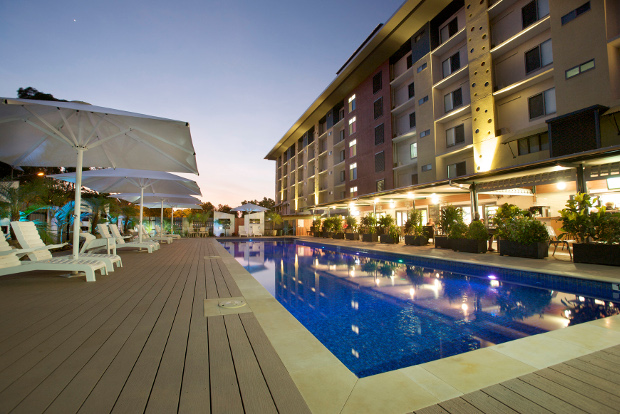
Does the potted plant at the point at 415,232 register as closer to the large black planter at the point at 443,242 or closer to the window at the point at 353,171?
the large black planter at the point at 443,242

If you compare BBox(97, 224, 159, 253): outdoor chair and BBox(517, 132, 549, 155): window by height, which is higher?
BBox(517, 132, 549, 155): window

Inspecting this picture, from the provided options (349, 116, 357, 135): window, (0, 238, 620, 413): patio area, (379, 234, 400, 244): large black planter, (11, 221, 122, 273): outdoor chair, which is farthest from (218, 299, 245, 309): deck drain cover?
(349, 116, 357, 135): window

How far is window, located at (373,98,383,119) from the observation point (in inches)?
→ 864

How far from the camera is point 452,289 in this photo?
565cm

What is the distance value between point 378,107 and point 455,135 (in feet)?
24.1

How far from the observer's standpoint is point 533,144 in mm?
12914

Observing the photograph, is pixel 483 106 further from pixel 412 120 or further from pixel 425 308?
pixel 425 308

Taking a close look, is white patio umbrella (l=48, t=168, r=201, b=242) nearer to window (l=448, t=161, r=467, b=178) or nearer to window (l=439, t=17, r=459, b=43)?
window (l=448, t=161, r=467, b=178)

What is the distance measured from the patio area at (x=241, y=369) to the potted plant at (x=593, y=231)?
4627mm

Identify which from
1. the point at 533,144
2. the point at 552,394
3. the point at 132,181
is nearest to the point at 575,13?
the point at 533,144

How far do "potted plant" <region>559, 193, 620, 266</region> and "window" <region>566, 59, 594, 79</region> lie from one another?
6972mm

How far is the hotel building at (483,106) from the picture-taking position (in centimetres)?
1006

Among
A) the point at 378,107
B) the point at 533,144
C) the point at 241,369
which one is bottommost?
the point at 241,369

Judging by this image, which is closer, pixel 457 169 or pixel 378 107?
pixel 457 169
